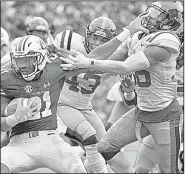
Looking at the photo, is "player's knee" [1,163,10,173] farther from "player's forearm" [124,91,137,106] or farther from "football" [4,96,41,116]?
"player's forearm" [124,91,137,106]

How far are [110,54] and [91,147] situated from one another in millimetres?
839

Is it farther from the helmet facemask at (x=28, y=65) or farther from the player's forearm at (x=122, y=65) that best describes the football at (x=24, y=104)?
the player's forearm at (x=122, y=65)

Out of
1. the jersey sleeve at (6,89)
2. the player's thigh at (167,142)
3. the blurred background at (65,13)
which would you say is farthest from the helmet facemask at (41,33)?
the blurred background at (65,13)

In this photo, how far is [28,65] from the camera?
3848 millimetres

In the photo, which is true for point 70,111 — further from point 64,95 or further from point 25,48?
point 25,48

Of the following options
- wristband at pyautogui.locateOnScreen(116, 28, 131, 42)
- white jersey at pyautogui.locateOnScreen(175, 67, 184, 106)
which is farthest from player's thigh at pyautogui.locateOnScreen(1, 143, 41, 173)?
white jersey at pyautogui.locateOnScreen(175, 67, 184, 106)

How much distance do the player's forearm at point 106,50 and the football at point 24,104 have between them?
51cm

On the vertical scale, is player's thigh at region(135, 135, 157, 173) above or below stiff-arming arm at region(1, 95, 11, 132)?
below

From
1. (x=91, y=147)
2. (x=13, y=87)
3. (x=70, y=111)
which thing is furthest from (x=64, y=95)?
(x=13, y=87)

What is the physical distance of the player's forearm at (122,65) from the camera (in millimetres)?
3400

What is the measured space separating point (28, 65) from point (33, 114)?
1.23ft

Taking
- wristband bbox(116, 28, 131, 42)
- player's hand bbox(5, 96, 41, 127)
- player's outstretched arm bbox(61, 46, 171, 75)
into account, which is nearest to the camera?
player's outstretched arm bbox(61, 46, 171, 75)

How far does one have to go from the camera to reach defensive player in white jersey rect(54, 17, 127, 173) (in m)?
4.32

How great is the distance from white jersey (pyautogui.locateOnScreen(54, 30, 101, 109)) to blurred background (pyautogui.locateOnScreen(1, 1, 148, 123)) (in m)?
4.75
